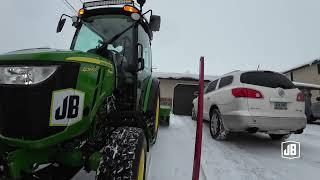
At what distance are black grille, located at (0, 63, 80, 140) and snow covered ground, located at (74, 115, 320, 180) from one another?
147 cm

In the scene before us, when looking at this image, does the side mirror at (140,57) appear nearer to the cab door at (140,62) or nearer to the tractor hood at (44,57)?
the cab door at (140,62)

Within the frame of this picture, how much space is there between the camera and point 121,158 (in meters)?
2.48

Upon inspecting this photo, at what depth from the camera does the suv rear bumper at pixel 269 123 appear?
18.4 feet

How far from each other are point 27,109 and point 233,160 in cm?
367

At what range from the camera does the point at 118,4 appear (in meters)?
4.02

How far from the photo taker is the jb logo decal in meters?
2.48

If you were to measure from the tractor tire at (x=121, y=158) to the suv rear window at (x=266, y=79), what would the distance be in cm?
405

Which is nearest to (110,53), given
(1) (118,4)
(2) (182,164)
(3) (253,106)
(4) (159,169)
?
(1) (118,4)

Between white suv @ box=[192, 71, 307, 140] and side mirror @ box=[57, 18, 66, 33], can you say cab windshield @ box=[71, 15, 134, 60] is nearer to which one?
side mirror @ box=[57, 18, 66, 33]

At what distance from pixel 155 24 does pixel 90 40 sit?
1.01m

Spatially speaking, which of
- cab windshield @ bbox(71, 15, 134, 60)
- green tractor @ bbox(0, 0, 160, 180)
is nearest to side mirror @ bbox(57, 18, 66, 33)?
cab windshield @ bbox(71, 15, 134, 60)

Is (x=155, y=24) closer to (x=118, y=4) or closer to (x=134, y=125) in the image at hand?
(x=118, y=4)

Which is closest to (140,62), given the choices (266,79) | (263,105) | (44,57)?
(44,57)

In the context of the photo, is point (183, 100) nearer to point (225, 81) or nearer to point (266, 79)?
point (225, 81)
